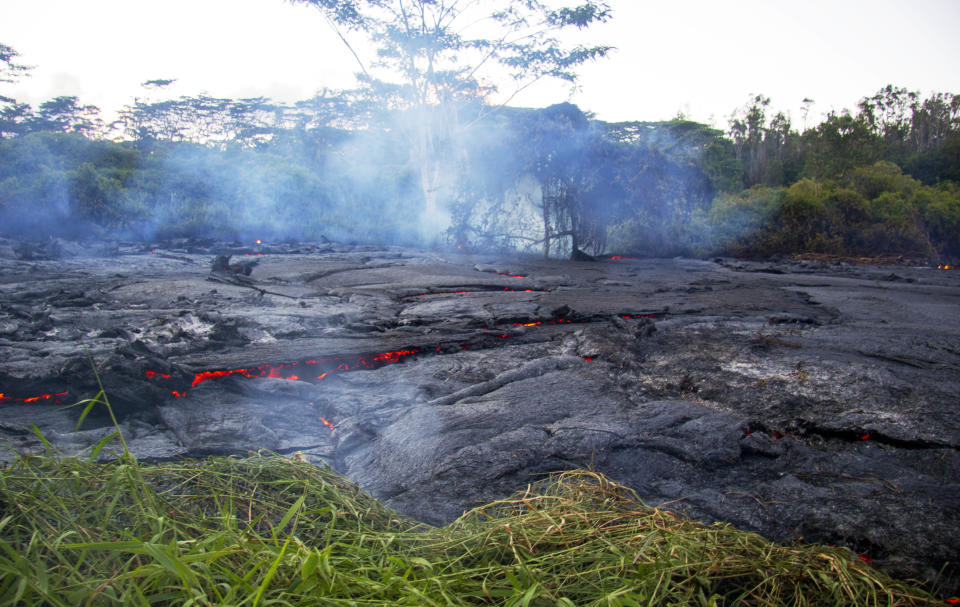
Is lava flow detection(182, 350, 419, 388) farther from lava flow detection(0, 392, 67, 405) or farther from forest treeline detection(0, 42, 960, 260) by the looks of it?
forest treeline detection(0, 42, 960, 260)

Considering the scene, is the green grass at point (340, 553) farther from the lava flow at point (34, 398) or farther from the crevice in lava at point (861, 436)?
the lava flow at point (34, 398)

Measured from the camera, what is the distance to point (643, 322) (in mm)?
4945

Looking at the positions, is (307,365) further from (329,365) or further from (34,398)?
(34,398)

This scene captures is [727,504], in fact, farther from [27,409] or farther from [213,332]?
[213,332]

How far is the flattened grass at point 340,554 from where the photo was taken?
1062 millimetres

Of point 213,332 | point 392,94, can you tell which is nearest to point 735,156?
point 392,94

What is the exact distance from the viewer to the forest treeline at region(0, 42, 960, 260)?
13.4 m

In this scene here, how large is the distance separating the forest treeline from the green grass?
12.2 m

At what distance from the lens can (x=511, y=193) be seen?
14.0m

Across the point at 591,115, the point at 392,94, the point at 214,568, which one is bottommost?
the point at 214,568

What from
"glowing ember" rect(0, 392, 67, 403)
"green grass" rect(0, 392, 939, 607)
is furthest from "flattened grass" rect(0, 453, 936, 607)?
"glowing ember" rect(0, 392, 67, 403)

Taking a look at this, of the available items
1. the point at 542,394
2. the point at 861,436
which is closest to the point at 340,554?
the point at 542,394

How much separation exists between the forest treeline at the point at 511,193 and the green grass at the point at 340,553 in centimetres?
1216

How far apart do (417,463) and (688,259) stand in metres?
13.0
